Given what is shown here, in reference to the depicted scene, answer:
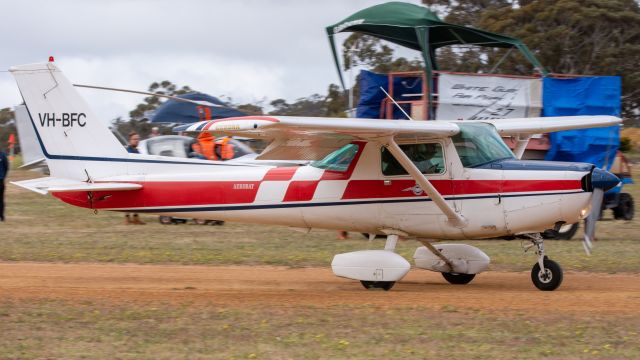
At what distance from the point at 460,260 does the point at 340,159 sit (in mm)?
2114

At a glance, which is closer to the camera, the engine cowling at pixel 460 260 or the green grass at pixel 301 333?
the green grass at pixel 301 333

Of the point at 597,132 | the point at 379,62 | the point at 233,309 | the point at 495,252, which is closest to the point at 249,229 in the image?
the point at 495,252

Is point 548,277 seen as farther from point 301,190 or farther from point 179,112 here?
point 179,112

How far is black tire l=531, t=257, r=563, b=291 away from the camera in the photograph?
35.5ft

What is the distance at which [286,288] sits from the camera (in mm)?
11508

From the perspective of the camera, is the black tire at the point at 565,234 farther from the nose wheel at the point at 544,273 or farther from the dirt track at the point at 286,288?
the nose wheel at the point at 544,273

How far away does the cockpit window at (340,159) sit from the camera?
1116cm

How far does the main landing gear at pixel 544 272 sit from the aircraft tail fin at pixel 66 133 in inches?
214

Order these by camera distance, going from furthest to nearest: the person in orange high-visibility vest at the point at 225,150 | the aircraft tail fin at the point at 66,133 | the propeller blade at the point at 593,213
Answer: the person in orange high-visibility vest at the point at 225,150, the aircraft tail fin at the point at 66,133, the propeller blade at the point at 593,213

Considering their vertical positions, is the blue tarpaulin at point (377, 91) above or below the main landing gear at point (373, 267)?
above

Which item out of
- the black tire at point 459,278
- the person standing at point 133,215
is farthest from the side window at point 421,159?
the person standing at point 133,215

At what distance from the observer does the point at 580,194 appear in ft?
33.3

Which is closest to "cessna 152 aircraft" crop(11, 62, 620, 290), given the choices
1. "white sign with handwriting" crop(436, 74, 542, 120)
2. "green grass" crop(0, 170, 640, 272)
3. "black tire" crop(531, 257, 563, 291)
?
"black tire" crop(531, 257, 563, 291)

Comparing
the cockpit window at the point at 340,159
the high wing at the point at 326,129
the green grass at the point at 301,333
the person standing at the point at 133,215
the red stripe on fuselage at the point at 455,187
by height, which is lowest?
the person standing at the point at 133,215
